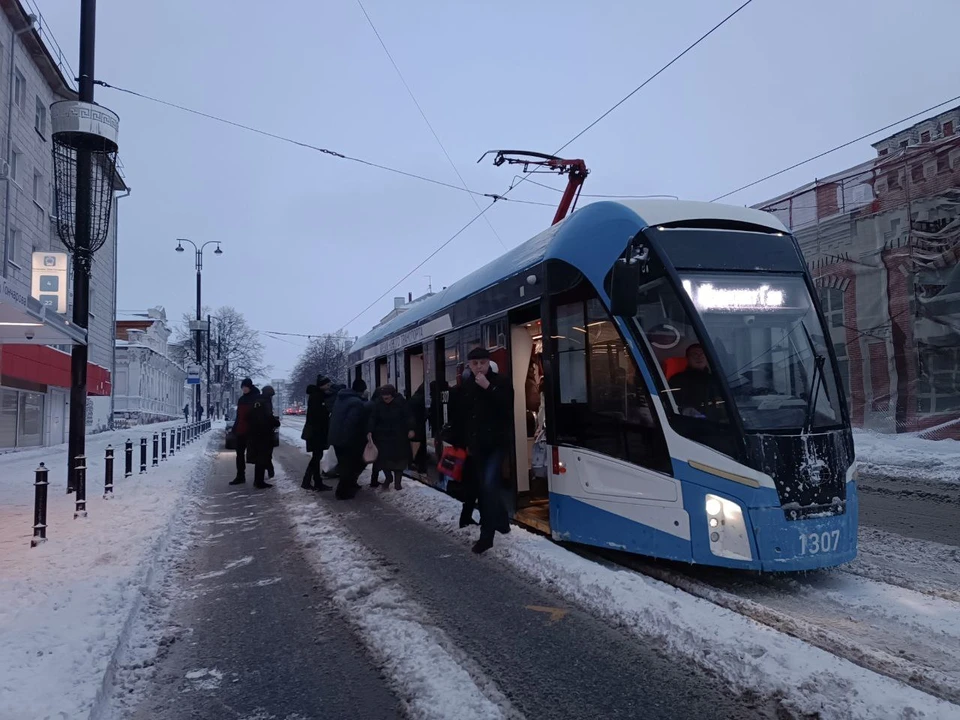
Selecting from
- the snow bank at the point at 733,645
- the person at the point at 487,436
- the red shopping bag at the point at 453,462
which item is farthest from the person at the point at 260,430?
Answer: the snow bank at the point at 733,645

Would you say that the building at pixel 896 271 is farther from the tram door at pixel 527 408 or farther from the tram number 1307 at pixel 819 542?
the tram number 1307 at pixel 819 542

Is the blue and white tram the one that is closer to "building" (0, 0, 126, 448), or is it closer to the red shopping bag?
the red shopping bag

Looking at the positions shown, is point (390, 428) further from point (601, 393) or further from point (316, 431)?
point (601, 393)

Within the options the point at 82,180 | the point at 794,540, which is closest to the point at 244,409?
the point at 82,180

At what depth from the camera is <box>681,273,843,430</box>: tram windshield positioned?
5445 millimetres

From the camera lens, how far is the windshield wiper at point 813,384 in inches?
215

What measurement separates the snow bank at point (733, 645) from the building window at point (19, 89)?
2457 centimetres

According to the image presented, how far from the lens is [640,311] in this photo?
5879 mm

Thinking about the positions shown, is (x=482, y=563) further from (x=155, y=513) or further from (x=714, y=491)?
(x=155, y=513)

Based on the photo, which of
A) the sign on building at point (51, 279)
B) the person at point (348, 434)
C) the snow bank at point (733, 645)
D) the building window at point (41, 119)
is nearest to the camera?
the snow bank at point (733, 645)

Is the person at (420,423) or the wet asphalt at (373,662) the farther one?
the person at (420,423)

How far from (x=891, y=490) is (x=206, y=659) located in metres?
10.5

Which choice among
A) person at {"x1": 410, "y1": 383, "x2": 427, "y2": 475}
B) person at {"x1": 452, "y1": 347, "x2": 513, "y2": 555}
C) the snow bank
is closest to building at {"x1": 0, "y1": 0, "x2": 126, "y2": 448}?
person at {"x1": 410, "y1": 383, "x2": 427, "y2": 475}

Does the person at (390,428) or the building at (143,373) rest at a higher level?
the building at (143,373)
